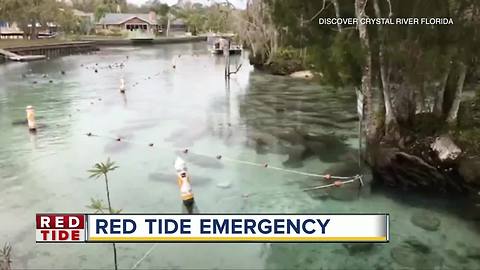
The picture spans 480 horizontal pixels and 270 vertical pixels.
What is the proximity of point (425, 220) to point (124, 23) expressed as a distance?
107252mm

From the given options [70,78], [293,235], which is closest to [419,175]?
[293,235]

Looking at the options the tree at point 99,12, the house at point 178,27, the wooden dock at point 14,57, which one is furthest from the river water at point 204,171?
the house at point 178,27

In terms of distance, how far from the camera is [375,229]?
615 cm

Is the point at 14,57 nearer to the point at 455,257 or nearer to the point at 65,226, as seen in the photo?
the point at 65,226

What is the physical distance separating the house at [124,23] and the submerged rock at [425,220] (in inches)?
4138

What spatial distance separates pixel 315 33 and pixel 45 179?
8.53 meters

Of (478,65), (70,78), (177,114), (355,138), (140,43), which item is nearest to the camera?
(478,65)

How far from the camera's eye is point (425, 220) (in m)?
9.92

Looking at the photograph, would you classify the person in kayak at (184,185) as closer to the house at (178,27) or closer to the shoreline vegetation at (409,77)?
the shoreline vegetation at (409,77)

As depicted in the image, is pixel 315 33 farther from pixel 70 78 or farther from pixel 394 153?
pixel 70 78

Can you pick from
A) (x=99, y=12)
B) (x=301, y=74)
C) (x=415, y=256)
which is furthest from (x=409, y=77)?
(x=99, y=12)

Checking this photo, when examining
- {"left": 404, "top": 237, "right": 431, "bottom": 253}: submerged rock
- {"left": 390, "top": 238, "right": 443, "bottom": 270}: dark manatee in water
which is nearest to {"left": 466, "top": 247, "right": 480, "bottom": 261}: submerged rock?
{"left": 390, "top": 238, "right": 443, "bottom": 270}: dark manatee in water

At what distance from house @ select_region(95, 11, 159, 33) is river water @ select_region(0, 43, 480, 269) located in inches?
3219

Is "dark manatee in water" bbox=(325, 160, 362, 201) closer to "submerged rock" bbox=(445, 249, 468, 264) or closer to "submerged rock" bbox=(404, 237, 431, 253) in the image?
"submerged rock" bbox=(404, 237, 431, 253)
